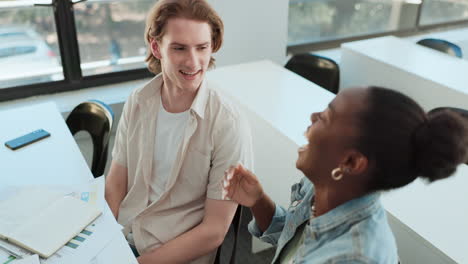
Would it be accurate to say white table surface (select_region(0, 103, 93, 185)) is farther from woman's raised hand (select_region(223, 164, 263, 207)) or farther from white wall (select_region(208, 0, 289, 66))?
white wall (select_region(208, 0, 289, 66))

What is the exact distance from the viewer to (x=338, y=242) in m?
1.01

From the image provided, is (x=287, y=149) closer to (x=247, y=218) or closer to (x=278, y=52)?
(x=247, y=218)

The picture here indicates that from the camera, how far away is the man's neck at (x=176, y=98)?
165 cm

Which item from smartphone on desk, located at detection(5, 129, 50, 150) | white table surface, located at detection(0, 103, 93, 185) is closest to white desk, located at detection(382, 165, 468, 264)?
white table surface, located at detection(0, 103, 93, 185)

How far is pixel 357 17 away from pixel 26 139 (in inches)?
131

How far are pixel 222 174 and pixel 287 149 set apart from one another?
0.59m

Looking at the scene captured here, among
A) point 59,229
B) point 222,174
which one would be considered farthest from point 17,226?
point 222,174

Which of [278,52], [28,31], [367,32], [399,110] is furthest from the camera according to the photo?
[367,32]

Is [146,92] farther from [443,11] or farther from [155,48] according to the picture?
[443,11]

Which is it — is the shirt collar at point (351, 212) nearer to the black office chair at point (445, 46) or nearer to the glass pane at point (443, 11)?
the black office chair at point (445, 46)

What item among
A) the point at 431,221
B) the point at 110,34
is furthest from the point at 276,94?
the point at 110,34

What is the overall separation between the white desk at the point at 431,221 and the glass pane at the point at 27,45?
2527 millimetres

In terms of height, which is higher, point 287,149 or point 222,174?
point 222,174

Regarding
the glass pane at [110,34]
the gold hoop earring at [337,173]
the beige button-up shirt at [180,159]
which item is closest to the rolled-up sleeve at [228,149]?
the beige button-up shirt at [180,159]
